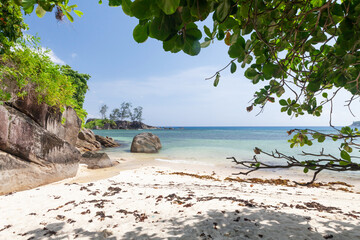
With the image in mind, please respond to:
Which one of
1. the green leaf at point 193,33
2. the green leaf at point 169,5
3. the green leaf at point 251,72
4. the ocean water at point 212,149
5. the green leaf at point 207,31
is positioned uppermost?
the green leaf at point 207,31

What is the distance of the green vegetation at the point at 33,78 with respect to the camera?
13.0 ft

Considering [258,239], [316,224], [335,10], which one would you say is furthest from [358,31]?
[316,224]

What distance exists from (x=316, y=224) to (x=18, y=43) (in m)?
6.95

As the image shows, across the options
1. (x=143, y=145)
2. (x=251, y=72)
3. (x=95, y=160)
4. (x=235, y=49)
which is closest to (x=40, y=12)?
(x=235, y=49)

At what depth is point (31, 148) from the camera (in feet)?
14.2

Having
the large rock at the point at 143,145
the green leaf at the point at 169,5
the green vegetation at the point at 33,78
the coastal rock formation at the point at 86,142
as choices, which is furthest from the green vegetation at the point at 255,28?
the coastal rock formation at the point at 86,142

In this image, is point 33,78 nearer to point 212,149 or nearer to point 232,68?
point 232,68

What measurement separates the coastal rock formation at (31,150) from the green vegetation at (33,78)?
352 mm

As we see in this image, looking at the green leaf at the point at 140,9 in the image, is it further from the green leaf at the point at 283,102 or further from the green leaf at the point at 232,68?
the green leaf at the point at 283,102

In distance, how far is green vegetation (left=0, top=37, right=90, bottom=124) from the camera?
3953mm

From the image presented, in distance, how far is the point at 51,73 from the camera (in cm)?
490

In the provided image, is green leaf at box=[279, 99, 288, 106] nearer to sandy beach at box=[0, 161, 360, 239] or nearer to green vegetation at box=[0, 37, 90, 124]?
sandy beach at box=[0, 161, 360, 239]

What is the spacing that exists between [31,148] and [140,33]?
17.0 ft

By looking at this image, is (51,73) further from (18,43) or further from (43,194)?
(43,194)
